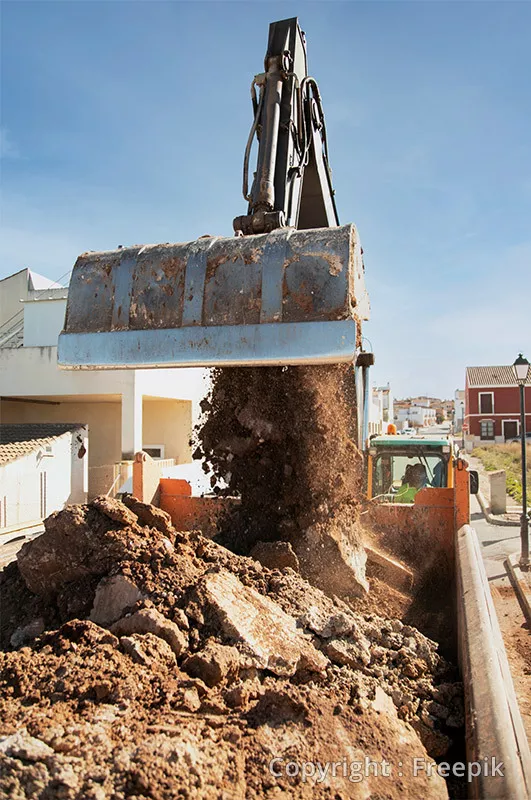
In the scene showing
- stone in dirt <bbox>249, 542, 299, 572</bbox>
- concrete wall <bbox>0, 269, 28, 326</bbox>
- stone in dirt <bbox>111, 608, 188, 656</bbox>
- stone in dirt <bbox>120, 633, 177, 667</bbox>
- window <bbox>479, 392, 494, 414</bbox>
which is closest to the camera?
stone in dirt <bbox>120, 633, 177, 667</bbox>

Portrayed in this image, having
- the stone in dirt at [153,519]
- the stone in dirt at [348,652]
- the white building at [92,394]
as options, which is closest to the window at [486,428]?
the white building at [92,394]

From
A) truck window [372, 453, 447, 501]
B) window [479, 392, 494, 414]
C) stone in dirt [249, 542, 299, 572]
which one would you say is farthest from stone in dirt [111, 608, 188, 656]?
window [479, 392, 494, 414]

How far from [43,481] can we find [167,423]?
15.7ft

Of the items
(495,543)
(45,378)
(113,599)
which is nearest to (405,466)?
(495,543)

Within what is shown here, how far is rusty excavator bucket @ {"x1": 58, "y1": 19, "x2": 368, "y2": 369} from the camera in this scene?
10.9 feet

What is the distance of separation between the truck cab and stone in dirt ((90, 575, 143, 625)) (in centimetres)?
451

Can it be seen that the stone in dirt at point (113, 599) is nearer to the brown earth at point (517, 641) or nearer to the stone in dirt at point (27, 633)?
the stone in dirt at point (27, 633)

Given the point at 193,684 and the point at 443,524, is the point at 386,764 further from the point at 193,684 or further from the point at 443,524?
the point at 443,524

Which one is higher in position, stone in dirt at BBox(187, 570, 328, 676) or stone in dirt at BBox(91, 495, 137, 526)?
stone in dirt at BBox(91, 495, 137, 526)

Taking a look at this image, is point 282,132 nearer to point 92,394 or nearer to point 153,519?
point 153,519

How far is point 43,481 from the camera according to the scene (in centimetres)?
1121

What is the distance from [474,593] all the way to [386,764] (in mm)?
1391

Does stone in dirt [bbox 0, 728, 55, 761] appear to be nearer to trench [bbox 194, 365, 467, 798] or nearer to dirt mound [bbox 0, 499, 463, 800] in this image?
dirt mound [bbox 0, 499, 463, 800]

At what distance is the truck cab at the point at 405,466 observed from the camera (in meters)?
7.21
